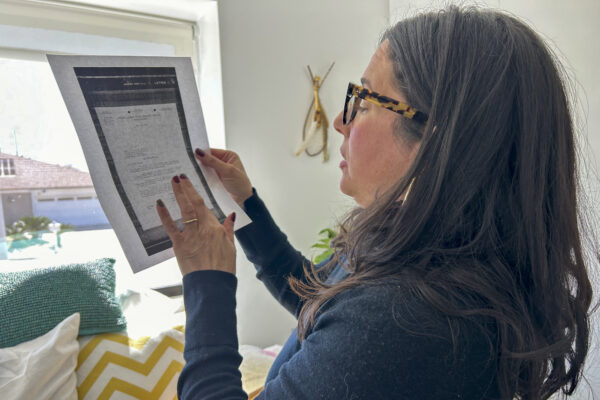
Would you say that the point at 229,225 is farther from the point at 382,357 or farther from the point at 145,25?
the point at 145,25

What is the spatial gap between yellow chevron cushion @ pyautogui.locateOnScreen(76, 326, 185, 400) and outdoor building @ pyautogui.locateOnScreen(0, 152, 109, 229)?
2.10ft

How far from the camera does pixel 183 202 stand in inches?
25.7

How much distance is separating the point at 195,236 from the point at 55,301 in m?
0.83

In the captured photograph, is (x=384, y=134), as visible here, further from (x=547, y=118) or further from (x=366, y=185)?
(x=547, y=118)

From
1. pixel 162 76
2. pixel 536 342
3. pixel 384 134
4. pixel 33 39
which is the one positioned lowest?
pixel 536 342

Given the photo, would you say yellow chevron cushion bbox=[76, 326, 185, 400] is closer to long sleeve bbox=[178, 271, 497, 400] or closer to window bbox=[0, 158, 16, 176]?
window bbox=[0, 158, 16, 176]

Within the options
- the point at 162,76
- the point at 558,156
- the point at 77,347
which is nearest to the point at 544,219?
the point at 558,156

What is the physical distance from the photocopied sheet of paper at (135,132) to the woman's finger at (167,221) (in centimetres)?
5

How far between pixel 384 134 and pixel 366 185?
0.08 metres

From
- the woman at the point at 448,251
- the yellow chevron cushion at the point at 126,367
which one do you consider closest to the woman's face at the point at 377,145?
the woman at the point at 448,251

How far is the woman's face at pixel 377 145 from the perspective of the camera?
Answer: 585 mm

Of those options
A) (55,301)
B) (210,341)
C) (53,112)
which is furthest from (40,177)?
(210,341)

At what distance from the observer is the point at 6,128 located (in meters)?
1.52

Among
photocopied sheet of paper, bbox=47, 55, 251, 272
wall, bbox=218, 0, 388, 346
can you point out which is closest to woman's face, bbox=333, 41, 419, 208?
photocopied sheet of paper, bbox=47, 55, 251, 272
